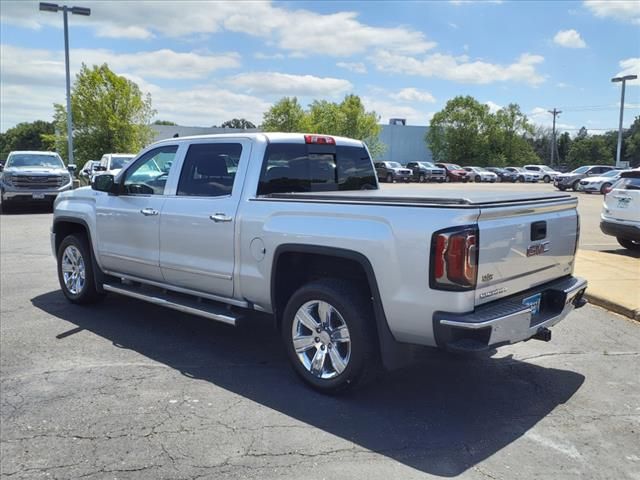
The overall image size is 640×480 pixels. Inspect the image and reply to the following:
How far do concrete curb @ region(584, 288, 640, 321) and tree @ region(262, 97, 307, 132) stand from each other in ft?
153

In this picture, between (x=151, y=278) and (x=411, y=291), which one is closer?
(x=411, y=291)

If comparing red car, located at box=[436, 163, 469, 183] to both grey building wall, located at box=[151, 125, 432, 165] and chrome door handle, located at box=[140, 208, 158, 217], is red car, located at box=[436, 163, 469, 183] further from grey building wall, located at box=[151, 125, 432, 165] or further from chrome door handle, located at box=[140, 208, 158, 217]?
chrome door handle, located at box=[140, 208, 158, 217]

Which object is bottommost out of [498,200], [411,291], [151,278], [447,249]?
[151,278]

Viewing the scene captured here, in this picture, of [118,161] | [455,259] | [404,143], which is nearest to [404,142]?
[404,143]

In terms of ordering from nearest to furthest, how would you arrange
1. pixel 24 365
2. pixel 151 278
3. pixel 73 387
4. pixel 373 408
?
pixel 373 408
pixel 73 387
pixel 24 365
pixel 151 278

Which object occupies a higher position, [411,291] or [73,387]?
[411,291]

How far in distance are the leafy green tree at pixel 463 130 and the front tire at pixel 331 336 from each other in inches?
2629

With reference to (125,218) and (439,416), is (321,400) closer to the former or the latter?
(439,416)

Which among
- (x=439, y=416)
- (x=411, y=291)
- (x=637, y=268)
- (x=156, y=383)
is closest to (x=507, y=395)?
(x=439, y=416)

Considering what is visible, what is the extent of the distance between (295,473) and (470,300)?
1.50 metres

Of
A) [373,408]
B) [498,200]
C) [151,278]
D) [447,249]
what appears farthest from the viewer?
[151,278]

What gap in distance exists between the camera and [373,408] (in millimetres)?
4203

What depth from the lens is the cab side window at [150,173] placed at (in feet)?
19.2

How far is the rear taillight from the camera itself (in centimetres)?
358
